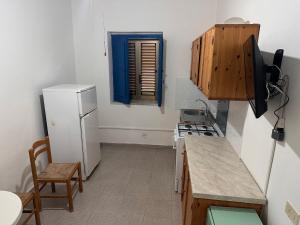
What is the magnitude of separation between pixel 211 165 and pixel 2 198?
1.72 m

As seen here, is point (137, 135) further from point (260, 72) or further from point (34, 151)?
point (260, 72)

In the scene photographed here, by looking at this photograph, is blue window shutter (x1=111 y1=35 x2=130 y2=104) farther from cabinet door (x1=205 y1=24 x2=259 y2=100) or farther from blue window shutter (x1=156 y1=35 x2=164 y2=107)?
cabinet door (x1=205 y1=24 x2=259 y2=100)

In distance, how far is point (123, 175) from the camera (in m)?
3.25

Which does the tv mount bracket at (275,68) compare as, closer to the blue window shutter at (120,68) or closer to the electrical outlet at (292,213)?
the electrical outlet at (292,213)

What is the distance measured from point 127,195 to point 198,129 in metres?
1.34

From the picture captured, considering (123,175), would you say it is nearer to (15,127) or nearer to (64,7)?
(15,127)

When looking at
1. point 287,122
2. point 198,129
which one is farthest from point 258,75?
point 198,129

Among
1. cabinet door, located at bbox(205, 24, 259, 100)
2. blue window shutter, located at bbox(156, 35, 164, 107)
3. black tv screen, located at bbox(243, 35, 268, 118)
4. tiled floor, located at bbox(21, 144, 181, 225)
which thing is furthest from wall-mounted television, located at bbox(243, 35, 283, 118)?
blue window shutter, located at bbox(156, 35, 164, 107)

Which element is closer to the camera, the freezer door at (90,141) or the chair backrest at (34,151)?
the chair backrest at (34,151)

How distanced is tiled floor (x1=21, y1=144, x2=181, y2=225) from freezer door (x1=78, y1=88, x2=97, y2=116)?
1.05 metres

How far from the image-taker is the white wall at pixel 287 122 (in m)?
1.14

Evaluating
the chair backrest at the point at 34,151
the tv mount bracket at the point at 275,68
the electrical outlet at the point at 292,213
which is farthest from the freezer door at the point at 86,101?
the electrical outlet at the point at 292,213

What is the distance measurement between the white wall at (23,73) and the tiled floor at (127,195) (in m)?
0.72

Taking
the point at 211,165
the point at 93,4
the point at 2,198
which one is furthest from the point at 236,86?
the point at 93,4
